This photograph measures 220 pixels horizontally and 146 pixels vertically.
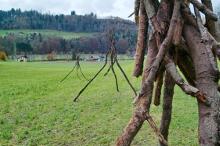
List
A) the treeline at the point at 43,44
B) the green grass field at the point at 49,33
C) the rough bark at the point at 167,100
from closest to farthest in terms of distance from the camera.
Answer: the rough bark at the point at 167,100
the treeline at the point at 43,44
the green grass field at the point at 49,33

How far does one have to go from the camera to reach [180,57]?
20.9ft

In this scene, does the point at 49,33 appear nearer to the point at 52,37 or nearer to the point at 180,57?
the point at 52,37

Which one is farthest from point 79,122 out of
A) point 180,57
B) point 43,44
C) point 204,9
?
point 43,44

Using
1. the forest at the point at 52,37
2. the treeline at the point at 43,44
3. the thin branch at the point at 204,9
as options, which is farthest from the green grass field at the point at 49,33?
the thin branch at the point at 204,9

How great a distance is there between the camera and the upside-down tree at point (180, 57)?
574 centimetres

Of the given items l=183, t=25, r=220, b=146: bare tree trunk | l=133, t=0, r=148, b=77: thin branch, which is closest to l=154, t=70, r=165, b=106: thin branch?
l=133, t=0, r=148, b=77: thin branch

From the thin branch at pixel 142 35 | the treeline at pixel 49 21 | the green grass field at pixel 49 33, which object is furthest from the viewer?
the treeline at pixel 49 21

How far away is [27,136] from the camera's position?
42.1ft

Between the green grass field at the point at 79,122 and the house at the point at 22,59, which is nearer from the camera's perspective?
the green grass field at the point at 79,122

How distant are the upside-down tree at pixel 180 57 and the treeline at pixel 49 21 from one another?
165 metres

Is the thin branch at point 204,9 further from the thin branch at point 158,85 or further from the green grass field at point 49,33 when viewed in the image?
the green grass field at point 49,33

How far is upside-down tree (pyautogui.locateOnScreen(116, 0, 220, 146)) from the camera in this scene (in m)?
5.74

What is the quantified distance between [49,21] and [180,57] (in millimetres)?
182879

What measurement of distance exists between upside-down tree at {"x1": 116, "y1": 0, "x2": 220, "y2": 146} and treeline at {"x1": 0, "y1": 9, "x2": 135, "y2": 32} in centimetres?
16537
